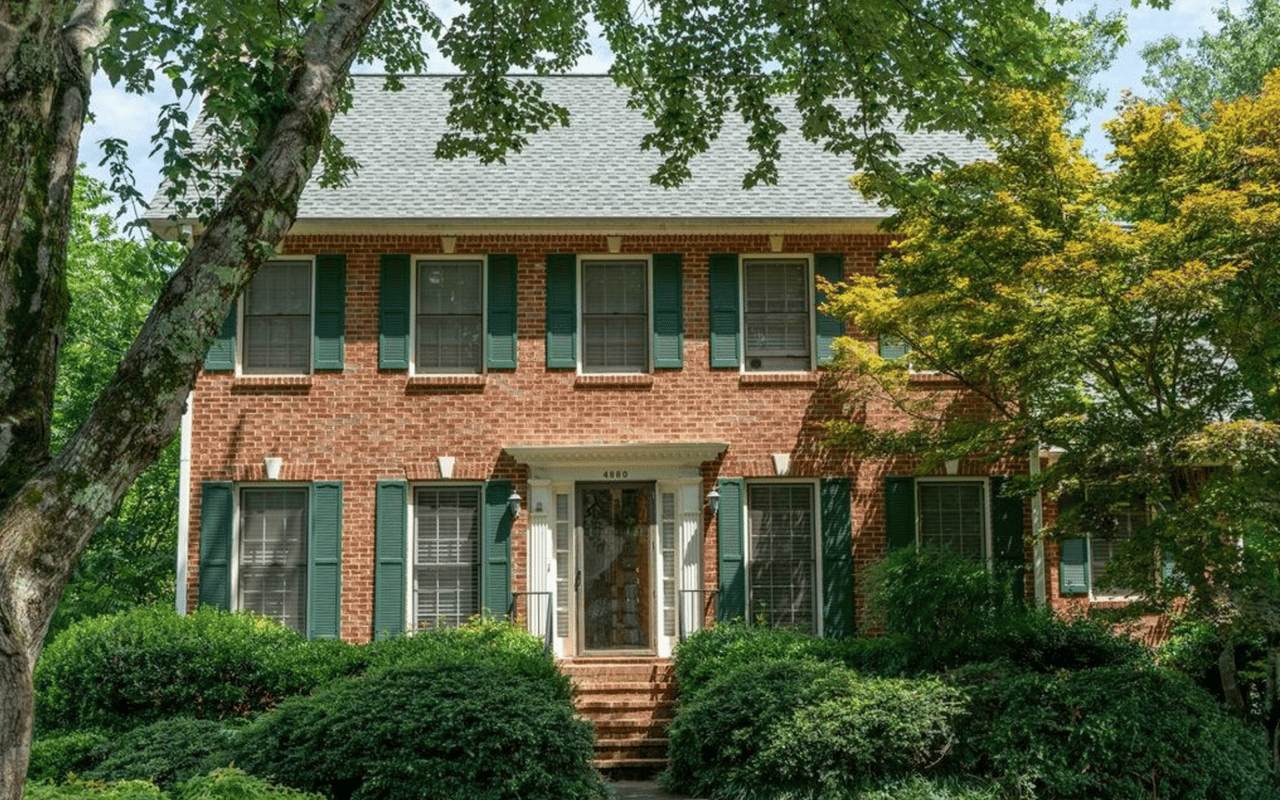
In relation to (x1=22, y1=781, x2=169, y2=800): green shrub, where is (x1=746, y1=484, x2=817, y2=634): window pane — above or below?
above

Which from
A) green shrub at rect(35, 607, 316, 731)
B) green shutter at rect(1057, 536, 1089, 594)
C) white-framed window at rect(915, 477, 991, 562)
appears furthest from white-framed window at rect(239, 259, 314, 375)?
green shutter at rect(1057, 536, 1089, 594)

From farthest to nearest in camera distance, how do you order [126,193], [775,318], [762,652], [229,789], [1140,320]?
[775,318], [762,652], [1140,320], [229,789], [126,193]

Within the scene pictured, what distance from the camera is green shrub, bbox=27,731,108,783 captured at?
35.5 ft

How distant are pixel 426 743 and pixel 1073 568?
365 inches

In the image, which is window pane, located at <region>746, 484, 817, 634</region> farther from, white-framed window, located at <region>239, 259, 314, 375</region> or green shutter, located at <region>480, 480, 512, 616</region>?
white-framed window, located at <region>239, 259, 314, 375</region>

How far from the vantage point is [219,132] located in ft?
25.1

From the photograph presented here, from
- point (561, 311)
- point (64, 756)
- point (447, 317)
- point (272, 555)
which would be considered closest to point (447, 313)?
point (447, 317)

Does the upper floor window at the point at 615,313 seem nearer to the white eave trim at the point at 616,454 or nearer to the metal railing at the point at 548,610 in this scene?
the white eave trim at the point at 616,454

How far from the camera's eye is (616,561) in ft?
51.6

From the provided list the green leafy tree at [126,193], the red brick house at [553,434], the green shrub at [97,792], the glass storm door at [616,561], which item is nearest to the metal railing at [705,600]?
the red brick house at [553,434]

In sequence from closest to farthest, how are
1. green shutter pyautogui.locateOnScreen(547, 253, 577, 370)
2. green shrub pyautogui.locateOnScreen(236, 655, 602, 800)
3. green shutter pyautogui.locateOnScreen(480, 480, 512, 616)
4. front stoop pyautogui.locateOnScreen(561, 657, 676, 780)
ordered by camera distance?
green shrub pyautogui.locateOnScreen(236, 655, 602, 800), front stoop pyautogui.locateOnScreen(561, 657, 676, 780), green shutter pyautogui.locateOnScreen(480, 480, 512, 616), green shutter pyautogui.locateOnScreen(547, 253, 577, 370)

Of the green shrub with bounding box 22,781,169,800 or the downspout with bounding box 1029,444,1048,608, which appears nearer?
the green shrub with bounding box 22,781,169,800

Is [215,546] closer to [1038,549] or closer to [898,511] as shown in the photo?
[898,511]

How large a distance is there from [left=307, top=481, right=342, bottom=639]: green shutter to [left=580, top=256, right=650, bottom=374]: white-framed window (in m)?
3.32
